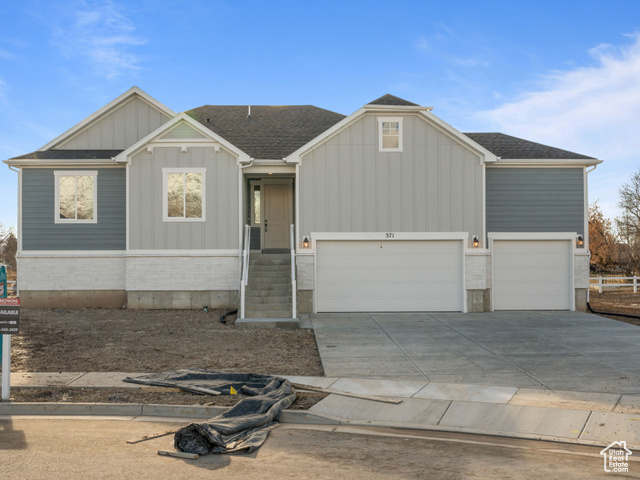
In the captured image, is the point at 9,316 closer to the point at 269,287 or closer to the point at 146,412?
the point at 146,412

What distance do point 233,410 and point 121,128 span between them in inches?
566

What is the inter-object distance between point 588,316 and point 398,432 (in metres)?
11.6

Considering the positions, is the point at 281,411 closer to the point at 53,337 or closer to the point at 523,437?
the point at 523,437

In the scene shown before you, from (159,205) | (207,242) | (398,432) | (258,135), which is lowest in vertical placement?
(398,432)

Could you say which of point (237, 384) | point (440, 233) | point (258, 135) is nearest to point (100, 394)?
point (237, 384)

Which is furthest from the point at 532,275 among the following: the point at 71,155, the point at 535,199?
the point at 71,155

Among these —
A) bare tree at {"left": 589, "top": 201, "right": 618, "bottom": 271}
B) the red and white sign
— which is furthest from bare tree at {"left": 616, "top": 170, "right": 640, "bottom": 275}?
the red and white sign

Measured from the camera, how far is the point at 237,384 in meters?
8.12

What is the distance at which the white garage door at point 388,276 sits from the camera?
16734mm

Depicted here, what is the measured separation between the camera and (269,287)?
1595 centimetres

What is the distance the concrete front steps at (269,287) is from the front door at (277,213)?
1771 mm

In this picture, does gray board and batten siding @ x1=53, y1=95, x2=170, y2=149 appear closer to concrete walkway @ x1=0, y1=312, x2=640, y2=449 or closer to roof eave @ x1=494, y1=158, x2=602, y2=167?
concrete walkway @ x1=0, y1=312, x2=640, y2=449

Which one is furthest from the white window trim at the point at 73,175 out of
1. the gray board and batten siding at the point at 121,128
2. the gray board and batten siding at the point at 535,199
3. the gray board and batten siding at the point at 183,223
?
the gray board and batten siding at the point at 535,199

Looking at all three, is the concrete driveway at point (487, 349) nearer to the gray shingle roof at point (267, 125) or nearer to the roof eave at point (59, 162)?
the gray shingle roof at point (267, 125)
